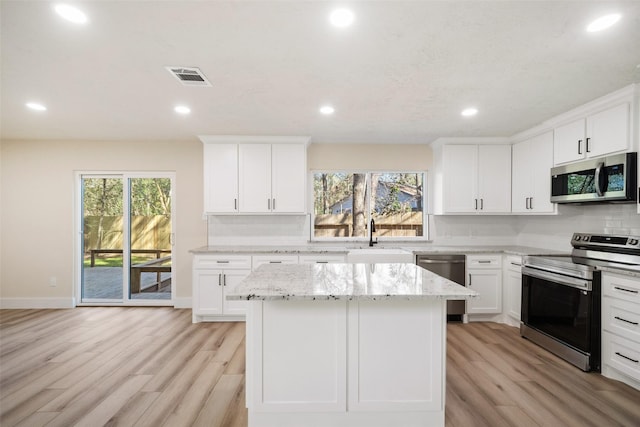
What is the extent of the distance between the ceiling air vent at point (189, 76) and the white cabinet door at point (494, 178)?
3.60 m

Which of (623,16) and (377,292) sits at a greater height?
(623,16)

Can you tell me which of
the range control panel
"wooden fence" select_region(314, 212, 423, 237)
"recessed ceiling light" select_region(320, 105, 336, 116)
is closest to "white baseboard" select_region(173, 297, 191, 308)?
"wooden fence" select_region(314, 212, 423, 237)

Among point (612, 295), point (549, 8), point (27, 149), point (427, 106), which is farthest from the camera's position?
point (27, 149)

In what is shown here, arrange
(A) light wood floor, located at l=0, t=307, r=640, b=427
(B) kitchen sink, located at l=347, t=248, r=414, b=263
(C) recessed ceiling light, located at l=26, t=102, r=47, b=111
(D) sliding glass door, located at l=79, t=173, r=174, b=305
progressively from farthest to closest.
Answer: (D) sliding glass door, located at l=79, t=173, r=174, b=305
(B) kitchen sink, located at l=347, t=248, r=414, b=263
(C) recessed ceiling light, located at l=26, t=102, r=47, b=111
(A) light wood floor, located at l=0, t=307, r=640, b=427

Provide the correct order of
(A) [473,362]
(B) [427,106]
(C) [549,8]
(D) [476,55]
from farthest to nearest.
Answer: (B) [427,106]
(A) [473,362]
(D) [476,55]
(C) [549,8]

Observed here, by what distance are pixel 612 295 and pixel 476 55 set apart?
2227 millimetres

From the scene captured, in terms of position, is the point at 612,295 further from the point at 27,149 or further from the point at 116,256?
the point at 27,149

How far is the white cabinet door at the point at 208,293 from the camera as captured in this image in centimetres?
385

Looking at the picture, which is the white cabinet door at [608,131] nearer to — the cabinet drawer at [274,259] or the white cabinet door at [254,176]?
the cabinet drawer at [274,259]

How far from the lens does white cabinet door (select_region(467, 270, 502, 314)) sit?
3.87 m

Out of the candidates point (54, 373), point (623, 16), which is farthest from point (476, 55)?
point (54, 373)

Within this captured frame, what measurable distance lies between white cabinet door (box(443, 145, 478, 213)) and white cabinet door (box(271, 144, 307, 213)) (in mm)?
2003

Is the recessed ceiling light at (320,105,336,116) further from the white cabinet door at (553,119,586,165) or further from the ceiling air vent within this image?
the white cabinet door at (553,119,586,165)

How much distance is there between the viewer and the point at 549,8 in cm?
163
